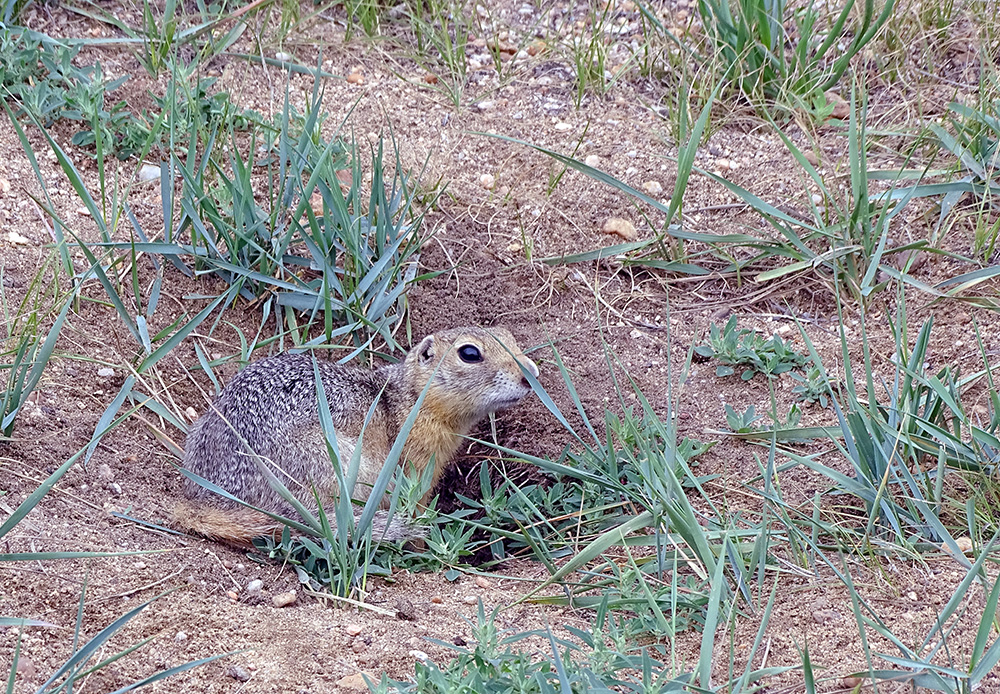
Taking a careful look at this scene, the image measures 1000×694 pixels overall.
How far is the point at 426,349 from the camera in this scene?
4.07m

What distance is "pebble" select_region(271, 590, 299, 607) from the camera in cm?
295

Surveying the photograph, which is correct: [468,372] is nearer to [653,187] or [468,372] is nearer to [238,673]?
[653,187]

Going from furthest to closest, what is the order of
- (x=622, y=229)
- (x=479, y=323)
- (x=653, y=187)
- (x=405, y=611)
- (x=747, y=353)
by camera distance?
(x=653, y=187), (x=622, y=229), (x=479, y=323), (x=747, y=353), (x=405, y=611)

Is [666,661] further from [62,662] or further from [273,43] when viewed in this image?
[273,43]

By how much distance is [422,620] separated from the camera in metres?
2.83

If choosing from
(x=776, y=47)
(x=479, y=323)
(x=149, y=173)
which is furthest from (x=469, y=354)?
(x=776, y=47)

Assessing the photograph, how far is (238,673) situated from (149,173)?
2.72 m

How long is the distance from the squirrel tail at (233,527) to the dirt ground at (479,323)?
0.20 feet

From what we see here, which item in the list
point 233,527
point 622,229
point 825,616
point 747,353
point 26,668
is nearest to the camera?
point 26,668

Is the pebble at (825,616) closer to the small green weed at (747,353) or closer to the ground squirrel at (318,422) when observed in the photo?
the ground squirrel at (318,422)

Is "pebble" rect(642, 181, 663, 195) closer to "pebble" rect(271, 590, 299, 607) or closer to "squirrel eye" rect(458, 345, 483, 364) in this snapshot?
"squirrel eye" rect(458, 345, 483, 364)

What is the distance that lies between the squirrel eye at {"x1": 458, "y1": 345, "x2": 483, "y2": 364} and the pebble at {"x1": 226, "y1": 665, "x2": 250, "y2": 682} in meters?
1.72

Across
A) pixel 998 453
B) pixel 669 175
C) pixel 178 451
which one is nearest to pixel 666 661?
pixel 998 453

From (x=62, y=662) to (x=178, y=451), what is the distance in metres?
1.29
